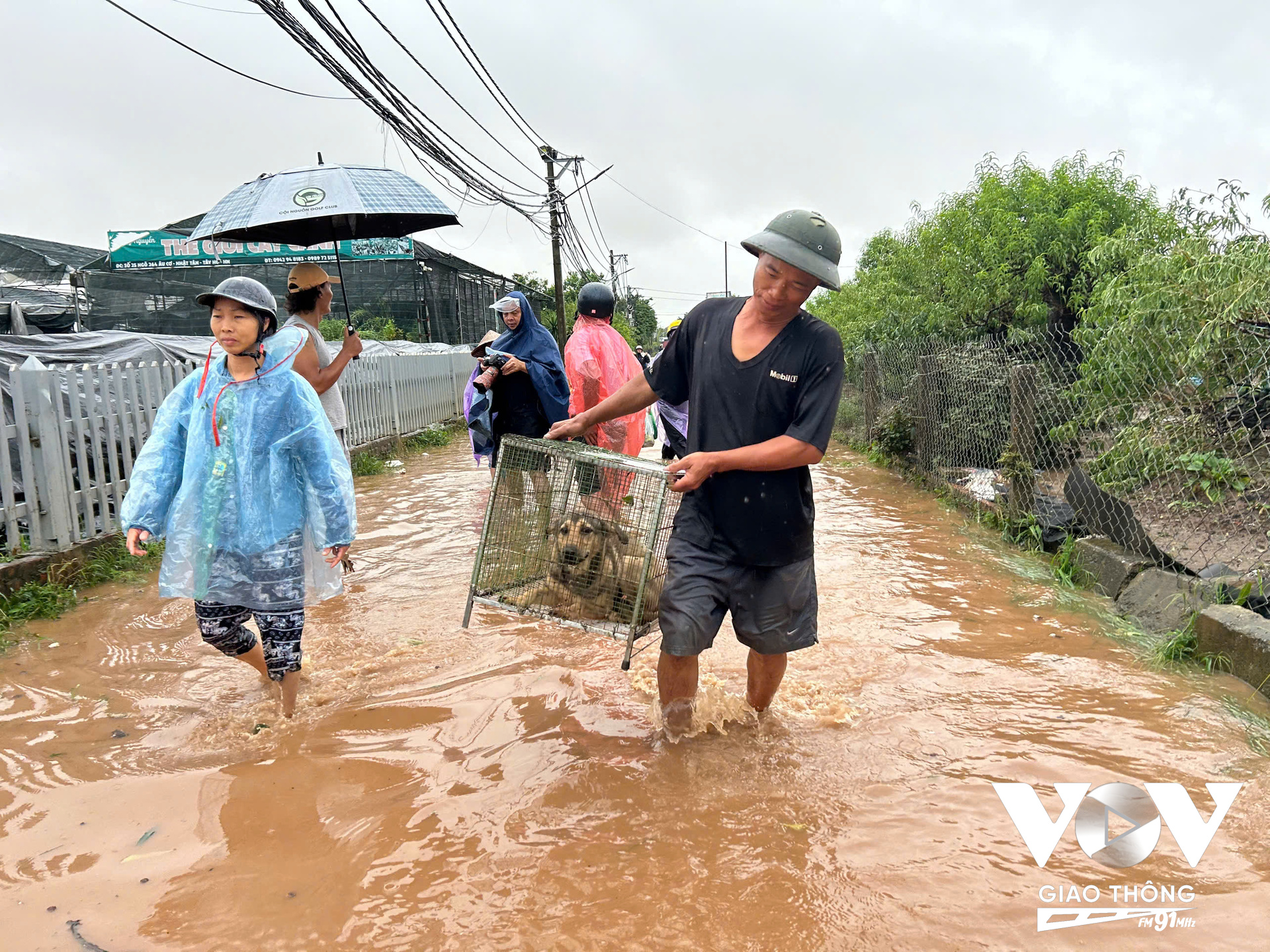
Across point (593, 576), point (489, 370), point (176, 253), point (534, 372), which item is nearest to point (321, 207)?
point (489, 370)

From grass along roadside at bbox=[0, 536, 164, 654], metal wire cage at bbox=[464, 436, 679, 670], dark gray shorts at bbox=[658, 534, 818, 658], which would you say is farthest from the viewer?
grass along roadside at bbox=[0, 536, 164, 654]

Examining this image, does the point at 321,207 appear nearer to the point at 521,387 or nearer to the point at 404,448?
the point at 521,387

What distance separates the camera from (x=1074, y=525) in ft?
19.5

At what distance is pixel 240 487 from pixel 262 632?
1.99 ft

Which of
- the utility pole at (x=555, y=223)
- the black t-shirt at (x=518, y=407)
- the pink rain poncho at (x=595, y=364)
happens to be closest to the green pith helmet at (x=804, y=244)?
the pink rain poncho at (x=595, y=364)

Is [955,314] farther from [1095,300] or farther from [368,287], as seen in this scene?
[368,287]

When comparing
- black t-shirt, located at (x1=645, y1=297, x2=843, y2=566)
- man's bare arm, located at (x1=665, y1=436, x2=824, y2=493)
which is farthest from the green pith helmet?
man's bare arm, located at (x1=665, y1=436, x2=824, y2=493)

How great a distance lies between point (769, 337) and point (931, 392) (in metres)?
6.67

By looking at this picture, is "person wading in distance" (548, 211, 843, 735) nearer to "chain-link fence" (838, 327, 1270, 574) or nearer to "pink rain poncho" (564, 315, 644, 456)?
"pink rain poncho" (564, 315, 644, 456)

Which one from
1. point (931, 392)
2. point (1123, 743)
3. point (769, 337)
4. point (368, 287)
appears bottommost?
point (1123, 743)

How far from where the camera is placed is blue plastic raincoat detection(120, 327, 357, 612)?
3.07 meters

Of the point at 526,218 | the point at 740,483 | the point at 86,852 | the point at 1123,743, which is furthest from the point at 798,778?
the point at 526,218

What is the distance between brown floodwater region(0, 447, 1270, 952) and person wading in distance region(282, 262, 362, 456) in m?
1.38

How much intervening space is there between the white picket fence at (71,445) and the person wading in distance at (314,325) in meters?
1.50
